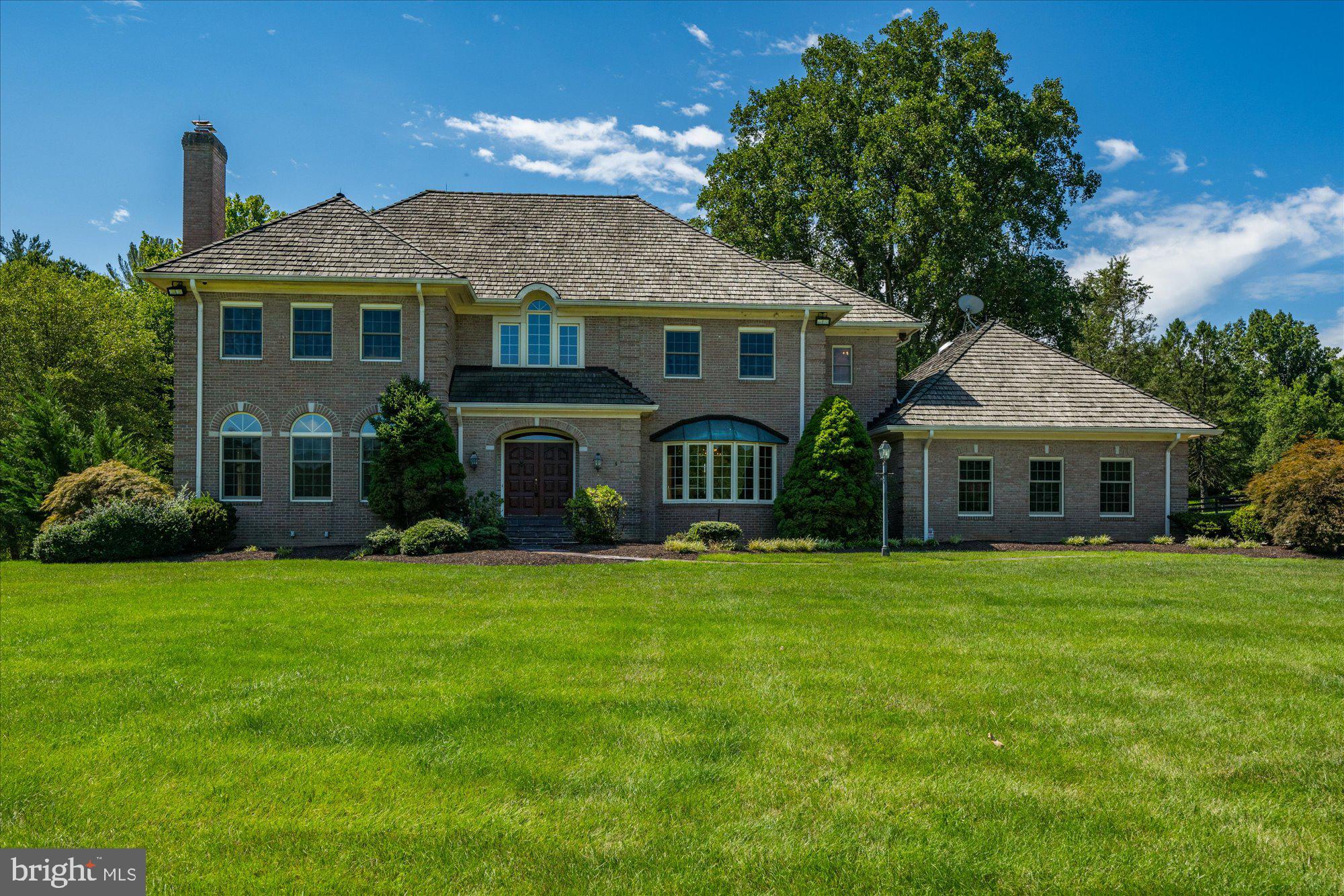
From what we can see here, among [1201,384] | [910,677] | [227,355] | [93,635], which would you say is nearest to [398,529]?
[227,355]

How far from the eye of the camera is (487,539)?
61.5 feet

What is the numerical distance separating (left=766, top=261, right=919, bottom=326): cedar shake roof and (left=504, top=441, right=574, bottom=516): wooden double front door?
29.8 ft

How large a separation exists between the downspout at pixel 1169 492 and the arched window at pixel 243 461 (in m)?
24.7

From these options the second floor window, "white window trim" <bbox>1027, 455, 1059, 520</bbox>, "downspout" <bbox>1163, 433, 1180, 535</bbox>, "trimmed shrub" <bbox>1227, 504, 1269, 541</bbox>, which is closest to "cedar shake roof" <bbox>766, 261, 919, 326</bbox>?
"white window trim" <bbox>1027, 455, 1059, 520</bbox>

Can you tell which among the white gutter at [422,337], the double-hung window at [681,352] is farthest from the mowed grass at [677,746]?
the double-hung window at [681,352]

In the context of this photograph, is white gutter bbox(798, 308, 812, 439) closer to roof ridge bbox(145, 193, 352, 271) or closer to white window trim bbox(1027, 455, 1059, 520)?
white window trim bbox(1027, 455, 1059, 520)

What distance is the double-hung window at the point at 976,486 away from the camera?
23.0 metres

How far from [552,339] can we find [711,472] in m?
5.88

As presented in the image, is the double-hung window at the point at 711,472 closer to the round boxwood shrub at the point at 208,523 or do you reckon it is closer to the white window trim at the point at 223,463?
the white window trim at the point at 223,463

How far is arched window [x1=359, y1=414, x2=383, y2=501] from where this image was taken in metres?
20.9

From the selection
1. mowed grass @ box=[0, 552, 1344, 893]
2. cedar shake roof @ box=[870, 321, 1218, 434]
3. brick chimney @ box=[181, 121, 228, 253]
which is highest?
brick chimney @ box=[181, 121, 228, 253]

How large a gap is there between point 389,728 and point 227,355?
1851 centimetres

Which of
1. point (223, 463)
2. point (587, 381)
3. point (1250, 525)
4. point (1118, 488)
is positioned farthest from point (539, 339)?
point (1250, 525)

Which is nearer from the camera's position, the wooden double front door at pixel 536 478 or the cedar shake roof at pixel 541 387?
the cedar shake roof at pixel 541 387
